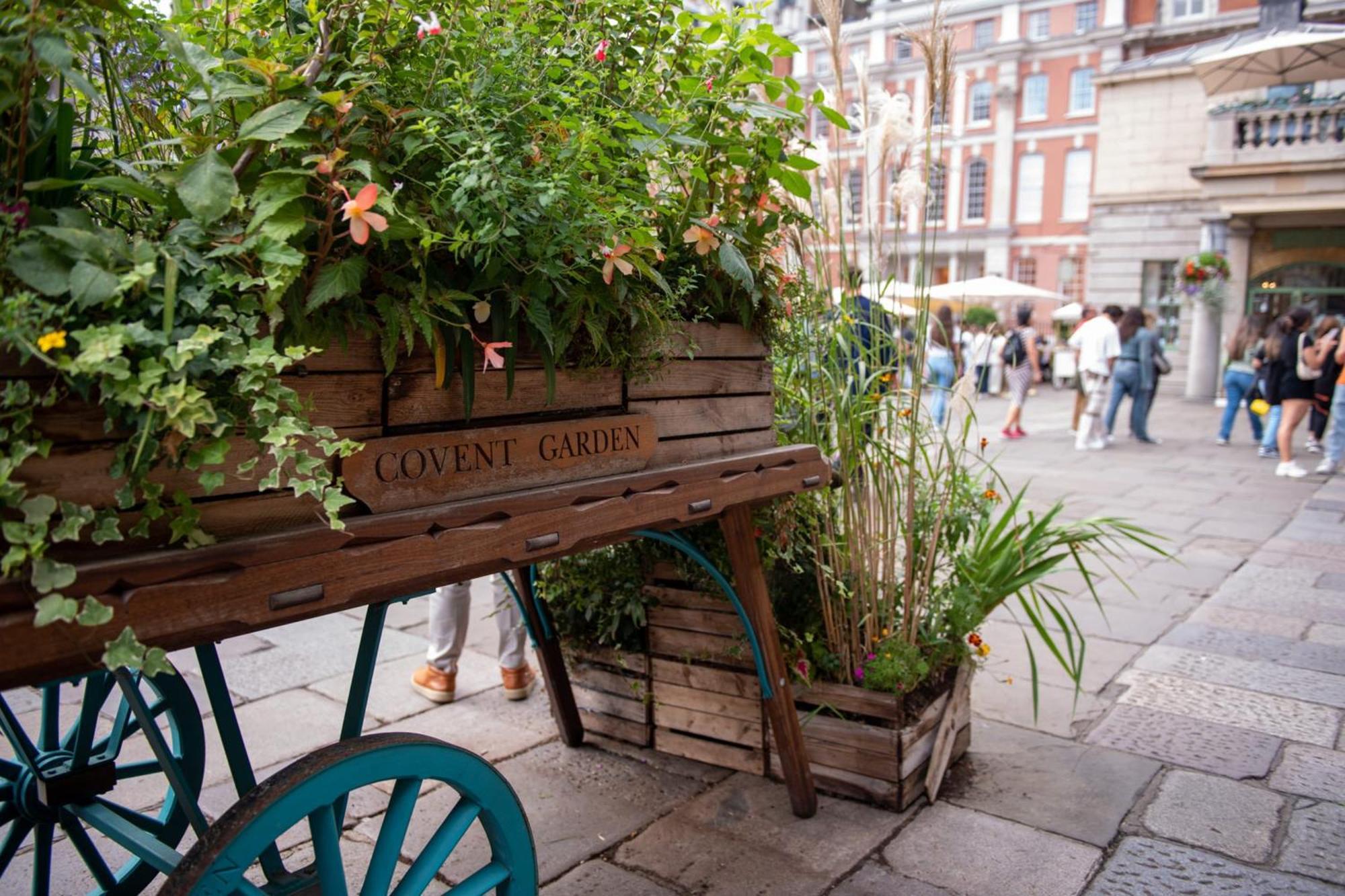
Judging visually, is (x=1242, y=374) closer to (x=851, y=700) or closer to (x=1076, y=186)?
(x=851, y=700)

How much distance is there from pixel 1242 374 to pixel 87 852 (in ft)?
39.6

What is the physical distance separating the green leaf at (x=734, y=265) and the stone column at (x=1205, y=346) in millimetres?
20111

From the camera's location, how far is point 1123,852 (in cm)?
256

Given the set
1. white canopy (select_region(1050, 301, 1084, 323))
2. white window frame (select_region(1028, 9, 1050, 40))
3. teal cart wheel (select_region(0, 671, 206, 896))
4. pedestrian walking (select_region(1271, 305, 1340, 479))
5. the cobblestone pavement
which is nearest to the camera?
teal cart wheel (select_region(0, 671, 206, 896))

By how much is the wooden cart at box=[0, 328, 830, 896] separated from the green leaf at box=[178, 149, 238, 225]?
35 cm

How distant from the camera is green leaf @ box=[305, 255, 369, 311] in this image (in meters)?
1.30

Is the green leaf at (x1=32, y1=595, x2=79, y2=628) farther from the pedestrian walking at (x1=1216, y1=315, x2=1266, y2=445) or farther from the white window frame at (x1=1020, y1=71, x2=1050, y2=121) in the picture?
the white window frame at (x1=1020, y1=71, x2=1050, y2=121)

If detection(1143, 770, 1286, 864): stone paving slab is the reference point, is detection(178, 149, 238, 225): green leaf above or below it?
above

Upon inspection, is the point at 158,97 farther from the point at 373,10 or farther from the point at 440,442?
the point at 440,442

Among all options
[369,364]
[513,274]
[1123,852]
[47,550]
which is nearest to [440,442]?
[369,364]

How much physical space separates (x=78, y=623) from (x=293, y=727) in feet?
8.23

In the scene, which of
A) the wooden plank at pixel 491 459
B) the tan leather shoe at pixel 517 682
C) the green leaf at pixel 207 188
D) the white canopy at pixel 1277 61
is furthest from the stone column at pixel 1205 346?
the green leaf at pixel 207 188

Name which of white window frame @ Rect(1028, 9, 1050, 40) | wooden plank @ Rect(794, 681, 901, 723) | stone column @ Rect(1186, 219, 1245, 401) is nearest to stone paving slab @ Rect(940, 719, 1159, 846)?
wooden plank @ Rect(794, 681, 901, 723)

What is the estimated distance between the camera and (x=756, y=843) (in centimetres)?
259
